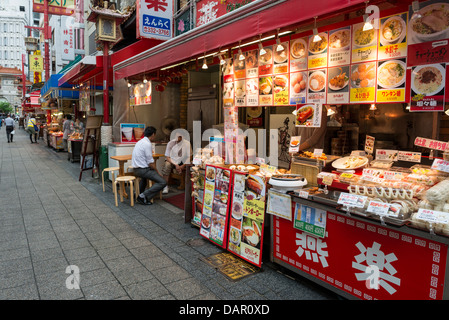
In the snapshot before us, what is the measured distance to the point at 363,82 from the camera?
4.09 m

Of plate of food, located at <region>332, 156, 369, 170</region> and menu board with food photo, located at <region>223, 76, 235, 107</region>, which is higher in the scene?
menu board with food photo, located at <region>223, 76, 235, 107</region>

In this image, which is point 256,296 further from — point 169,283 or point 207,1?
point 207,1

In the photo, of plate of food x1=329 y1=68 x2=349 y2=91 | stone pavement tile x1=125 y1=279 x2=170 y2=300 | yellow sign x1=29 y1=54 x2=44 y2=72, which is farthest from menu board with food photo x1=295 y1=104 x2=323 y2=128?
yellow sign x1=29 y1=54 x2=44 y2=72

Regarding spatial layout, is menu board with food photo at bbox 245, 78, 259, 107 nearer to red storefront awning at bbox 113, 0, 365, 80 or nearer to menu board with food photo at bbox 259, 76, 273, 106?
menu board with food photo at bbox 259, 76, 273, 106

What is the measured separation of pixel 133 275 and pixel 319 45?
438 centimetres

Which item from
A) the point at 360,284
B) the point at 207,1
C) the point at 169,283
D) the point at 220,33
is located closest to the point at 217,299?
the point at 169,283

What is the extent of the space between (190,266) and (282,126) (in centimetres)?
582

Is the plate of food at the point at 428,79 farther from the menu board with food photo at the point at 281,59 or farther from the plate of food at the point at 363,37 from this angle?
the menu board with food photo at the point at 281,59

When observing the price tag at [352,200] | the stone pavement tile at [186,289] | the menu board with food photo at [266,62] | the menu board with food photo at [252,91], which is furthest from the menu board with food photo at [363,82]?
the stone pavement tile at [186,289]

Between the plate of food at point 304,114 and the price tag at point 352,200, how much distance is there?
1665 millimetres

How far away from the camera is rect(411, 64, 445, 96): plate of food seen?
3.33 m

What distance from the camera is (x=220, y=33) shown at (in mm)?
5602

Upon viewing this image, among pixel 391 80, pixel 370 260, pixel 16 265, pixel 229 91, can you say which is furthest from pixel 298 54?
pixel 16 265

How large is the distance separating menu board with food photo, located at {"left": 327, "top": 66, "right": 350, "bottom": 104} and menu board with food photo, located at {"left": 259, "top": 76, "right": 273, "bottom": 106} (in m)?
1.14
